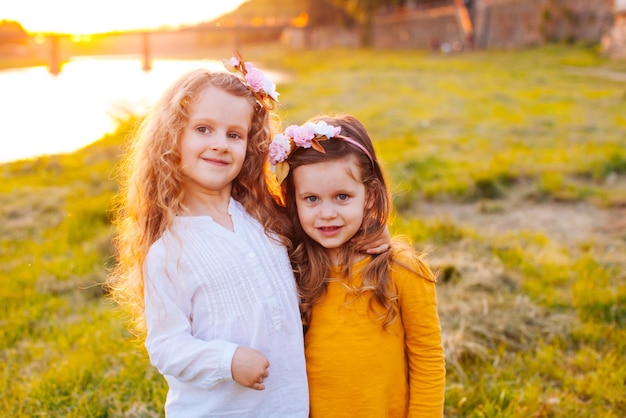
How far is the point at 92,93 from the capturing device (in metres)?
17.4

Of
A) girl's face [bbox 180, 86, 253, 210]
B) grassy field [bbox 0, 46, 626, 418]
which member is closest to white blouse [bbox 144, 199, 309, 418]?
girl's face [bbox 180, 86, 253, 210]

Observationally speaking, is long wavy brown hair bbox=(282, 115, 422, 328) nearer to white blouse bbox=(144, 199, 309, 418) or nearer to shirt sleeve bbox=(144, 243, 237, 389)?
white blouse bbox=(144, 199, 309, 418)

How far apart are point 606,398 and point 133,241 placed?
214 cm

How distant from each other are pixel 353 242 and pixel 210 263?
0.47 meters

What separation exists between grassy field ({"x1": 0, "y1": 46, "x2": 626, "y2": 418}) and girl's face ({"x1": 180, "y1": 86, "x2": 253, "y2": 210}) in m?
1.25

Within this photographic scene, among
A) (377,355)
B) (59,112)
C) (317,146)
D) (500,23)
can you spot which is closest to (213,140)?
(317,146)

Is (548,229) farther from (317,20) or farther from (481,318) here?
(317,20)

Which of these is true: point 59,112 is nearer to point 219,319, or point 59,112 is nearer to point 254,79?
point 254,79

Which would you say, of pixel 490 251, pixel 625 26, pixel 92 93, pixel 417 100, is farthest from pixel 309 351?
pixel 625 26

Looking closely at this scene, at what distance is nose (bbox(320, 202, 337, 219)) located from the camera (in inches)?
71.1

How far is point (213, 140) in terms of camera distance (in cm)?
177

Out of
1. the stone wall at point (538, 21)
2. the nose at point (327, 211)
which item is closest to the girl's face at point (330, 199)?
the nose at point (327, 211)

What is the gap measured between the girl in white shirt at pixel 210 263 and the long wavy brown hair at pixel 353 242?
6 centimetres

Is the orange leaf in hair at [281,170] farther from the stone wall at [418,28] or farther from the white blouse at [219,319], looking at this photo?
the stone wall at [418,28]
